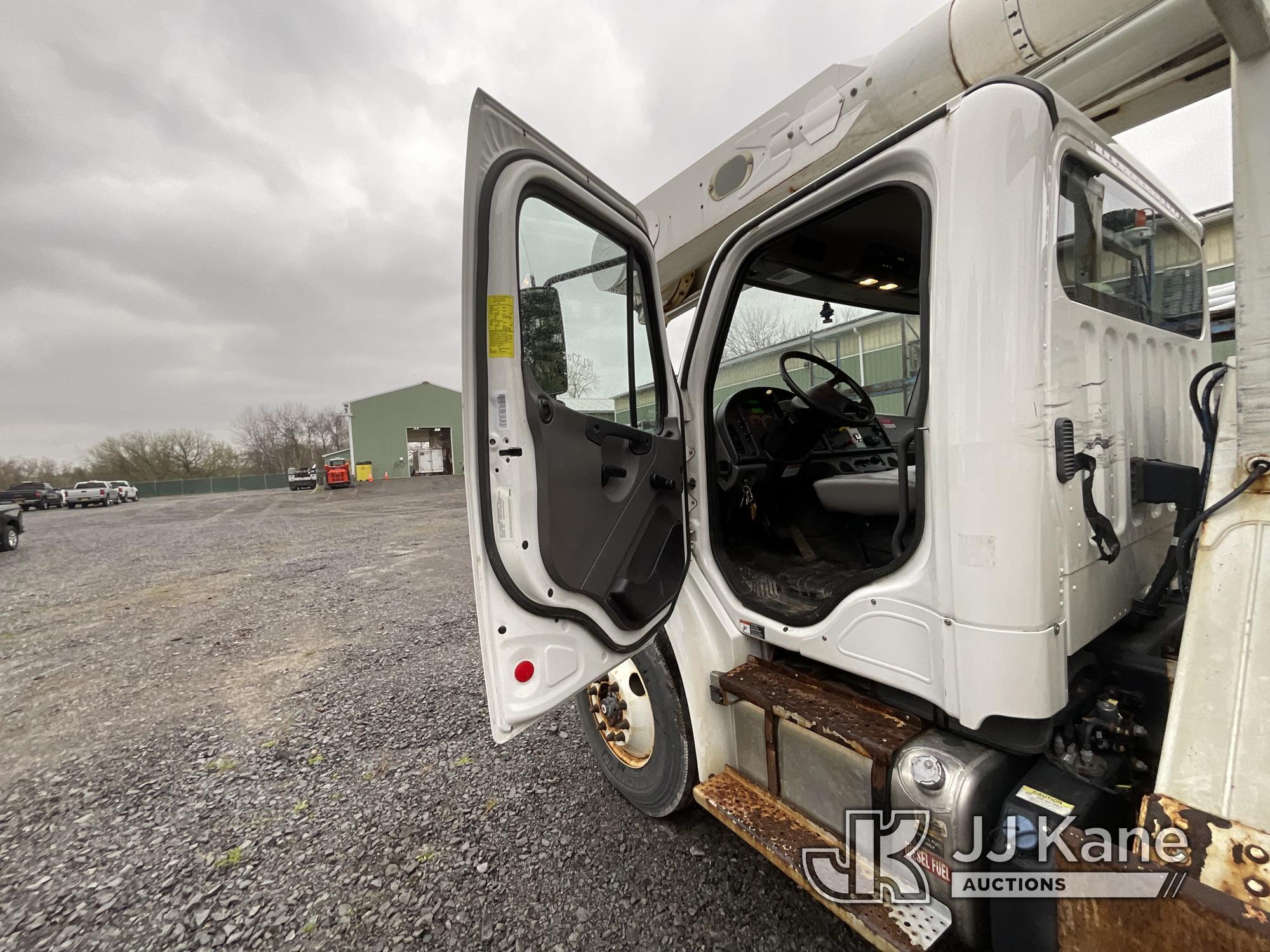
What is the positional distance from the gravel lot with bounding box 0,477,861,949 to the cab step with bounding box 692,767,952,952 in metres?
0.45

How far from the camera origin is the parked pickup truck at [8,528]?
11461 mm

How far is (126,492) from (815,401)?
4331cm

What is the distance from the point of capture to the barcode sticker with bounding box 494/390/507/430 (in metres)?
1.54

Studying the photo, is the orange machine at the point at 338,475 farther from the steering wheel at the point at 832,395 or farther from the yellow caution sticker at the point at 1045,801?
the yellow caution sticker at the point at 1045,801

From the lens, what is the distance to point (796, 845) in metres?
1.51

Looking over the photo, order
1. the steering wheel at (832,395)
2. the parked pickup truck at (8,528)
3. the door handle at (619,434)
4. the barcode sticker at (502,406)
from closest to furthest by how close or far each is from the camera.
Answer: the barcode sticker at (502,406) → the door handle at (619,434) → the steering wheel at (832,395) → the parked pickup truck at (8,528)

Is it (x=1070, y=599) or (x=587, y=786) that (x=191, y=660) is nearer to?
(x=587, y=786)

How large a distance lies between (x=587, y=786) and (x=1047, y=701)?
2.03 metres

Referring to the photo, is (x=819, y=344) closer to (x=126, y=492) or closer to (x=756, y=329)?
(x=756, y=329)

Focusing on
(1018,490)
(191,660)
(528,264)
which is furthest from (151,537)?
(1018,490)

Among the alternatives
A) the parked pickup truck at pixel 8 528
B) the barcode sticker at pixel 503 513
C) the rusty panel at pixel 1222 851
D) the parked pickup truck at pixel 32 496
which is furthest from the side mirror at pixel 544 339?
the parked pickup truck at pixel 32 496

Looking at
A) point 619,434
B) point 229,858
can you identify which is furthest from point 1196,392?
point 229,858

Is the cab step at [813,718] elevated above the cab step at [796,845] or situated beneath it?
elevated above

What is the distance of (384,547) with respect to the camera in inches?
391
